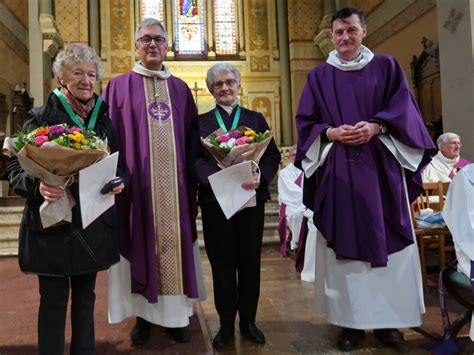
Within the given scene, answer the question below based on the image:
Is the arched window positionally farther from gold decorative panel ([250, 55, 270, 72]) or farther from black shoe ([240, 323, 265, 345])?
black shoe ([240, 323, 265, 345])

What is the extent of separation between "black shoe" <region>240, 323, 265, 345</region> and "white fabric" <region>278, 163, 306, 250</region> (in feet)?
8.76

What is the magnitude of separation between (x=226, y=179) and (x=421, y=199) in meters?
2.58

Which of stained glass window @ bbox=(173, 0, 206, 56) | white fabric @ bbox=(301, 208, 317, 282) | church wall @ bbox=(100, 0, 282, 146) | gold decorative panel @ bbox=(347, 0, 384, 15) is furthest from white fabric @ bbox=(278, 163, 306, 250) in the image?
A: stained glass window @ bbox=(173, 0, 206, 56)

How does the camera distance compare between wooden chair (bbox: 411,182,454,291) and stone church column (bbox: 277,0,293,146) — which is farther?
stone church column (bbox: 277,0,293,146)

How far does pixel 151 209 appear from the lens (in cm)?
253

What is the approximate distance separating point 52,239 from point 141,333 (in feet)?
3.45

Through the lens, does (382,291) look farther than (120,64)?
No

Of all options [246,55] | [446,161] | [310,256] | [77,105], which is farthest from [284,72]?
[77,105]

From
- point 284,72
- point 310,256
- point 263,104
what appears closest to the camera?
point 310,256

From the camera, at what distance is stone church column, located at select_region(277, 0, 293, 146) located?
12.0 m

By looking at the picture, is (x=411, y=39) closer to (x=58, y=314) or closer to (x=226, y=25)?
(x=226, y=25)

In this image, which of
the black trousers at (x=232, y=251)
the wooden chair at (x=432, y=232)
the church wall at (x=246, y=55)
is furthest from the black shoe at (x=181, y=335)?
the church wall at (x=246, y=55)

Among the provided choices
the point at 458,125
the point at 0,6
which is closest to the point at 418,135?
the point at 458,125

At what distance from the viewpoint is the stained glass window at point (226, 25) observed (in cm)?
1238
